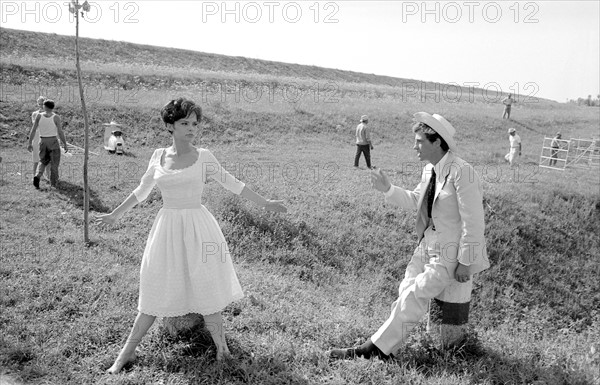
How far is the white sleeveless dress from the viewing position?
3721mm

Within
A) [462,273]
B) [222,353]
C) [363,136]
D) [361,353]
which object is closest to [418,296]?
[462,273]

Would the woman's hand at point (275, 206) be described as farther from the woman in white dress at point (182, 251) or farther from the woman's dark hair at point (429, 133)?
the woman's dark hair at point (429, 133)

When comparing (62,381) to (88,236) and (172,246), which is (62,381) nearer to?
(172,246)

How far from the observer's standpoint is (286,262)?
25.8ft

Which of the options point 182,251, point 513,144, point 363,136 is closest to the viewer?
point 182,251

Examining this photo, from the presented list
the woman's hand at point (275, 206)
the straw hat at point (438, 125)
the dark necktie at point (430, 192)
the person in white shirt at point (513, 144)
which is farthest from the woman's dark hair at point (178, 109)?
the person in white shirt at point (513, 144)

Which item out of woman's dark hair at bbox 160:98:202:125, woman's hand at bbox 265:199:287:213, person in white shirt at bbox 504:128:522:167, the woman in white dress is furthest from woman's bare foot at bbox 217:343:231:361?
person in white shirt at bbox 504:128:522:167

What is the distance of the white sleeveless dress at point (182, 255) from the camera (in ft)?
12.2

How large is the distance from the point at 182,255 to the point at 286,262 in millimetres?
4209

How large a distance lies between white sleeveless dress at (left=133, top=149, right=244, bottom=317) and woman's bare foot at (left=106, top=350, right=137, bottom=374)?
37 centimetres

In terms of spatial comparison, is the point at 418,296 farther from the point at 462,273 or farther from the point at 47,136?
the point at 47,136

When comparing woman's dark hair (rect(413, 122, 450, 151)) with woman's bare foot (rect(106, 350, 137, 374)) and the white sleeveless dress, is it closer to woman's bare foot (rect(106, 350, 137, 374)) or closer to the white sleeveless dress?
the white sleeveless dress

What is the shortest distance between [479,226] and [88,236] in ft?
17.8

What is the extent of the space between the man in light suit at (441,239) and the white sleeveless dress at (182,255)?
1.22m
